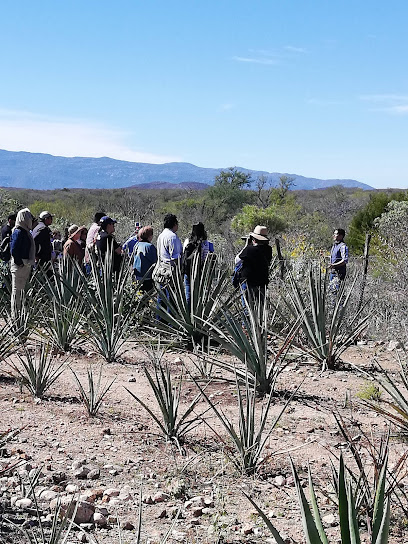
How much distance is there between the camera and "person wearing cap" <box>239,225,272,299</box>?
773 cm

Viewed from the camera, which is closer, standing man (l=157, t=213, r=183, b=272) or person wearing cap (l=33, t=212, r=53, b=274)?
standing man (l=157, t=213, r=183, b=272)

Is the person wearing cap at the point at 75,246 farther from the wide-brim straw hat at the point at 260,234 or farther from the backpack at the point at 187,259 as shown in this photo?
the wide-brim straw hat at the point at 260,234

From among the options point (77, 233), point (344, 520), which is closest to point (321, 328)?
point (77, 233)

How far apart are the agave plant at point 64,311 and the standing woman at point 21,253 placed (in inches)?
8.3

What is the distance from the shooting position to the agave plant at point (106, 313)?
23.5ft

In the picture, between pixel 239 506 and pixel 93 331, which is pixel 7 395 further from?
pixel 239 506

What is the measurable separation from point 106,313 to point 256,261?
1.73 meters

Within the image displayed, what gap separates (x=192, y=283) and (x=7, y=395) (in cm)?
270

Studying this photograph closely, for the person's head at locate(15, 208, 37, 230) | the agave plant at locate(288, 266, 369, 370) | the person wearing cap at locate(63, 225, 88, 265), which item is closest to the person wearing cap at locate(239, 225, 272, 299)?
the agave plant at locate(288, 266, 369, 370)

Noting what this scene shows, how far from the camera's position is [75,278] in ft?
28.1

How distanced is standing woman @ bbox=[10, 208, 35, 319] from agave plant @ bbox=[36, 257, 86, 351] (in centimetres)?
21

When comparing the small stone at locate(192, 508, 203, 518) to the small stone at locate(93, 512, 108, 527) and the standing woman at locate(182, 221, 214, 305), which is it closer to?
the small stone at locate(93, 512, 108, 527)

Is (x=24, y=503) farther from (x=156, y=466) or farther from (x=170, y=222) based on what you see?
(x=170, y=222)

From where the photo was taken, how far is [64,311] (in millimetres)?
7574
